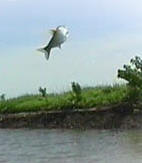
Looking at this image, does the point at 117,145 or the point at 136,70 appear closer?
the point at 117,145

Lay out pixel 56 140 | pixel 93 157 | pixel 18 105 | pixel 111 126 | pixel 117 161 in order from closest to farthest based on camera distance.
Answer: pixel 117 161, pixel 93 157, pixel 56 140, pixel 111 126, pixel 18 105

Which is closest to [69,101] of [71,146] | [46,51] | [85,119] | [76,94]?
[76,94]

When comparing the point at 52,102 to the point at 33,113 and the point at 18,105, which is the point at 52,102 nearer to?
the point at 33,113

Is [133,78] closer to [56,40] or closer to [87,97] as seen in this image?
[87,97]

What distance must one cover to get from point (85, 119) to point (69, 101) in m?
2.34

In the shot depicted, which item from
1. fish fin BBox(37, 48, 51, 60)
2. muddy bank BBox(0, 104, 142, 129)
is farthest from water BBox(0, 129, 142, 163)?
fish fin BBox(37, 48, 51, 60)

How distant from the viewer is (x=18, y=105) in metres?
25.7

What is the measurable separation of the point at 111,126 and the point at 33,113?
14.6 feet

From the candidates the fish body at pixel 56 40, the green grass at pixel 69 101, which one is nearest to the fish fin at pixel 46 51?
the fish body at pixel 56 40

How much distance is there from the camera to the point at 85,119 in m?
20.0

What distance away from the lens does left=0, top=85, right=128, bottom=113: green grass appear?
21.0 meters

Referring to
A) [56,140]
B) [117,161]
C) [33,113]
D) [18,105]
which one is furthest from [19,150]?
[18,105]

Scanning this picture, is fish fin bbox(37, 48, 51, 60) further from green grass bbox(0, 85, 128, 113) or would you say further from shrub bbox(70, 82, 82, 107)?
shrub bbox(70, 82, 82, 107)

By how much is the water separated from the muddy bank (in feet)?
2.59
